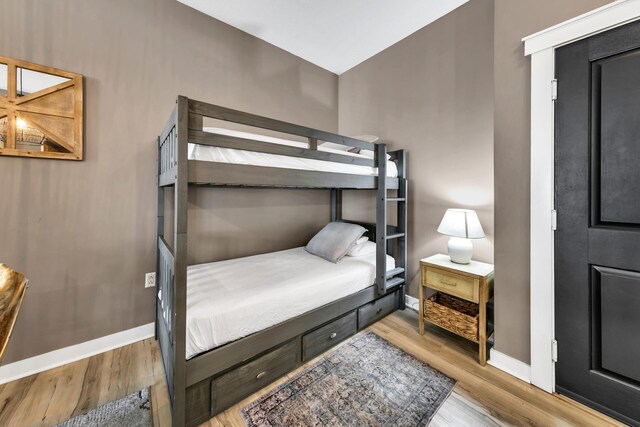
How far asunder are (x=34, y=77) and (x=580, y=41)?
3378mm

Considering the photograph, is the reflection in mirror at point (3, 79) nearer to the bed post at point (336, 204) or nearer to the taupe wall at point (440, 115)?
the bed post at point (336, 204)

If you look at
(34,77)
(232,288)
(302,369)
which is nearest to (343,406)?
(302,369)

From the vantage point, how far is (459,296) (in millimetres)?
1934

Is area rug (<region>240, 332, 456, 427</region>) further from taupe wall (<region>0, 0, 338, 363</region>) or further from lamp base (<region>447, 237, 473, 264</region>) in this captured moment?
taupe wall (<region>0, 0, 338, 363</region>)

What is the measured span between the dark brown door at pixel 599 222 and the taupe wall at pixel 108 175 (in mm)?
2495

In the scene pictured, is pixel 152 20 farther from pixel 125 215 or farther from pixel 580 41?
pixel 580 41

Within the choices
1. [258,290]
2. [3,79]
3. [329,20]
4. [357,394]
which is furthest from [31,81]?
[357,394]

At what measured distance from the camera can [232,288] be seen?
1.65m

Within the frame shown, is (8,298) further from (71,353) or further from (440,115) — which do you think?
(440,115)

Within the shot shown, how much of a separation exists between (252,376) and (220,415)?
234 mm

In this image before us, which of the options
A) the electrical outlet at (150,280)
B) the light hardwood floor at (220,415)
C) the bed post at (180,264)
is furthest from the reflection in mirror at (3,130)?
the light hardwood floor at (220,415)

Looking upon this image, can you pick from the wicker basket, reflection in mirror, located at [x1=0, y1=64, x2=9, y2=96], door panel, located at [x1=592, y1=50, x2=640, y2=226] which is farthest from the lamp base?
reflection in mirror, located at [x1=0, y1=64, x2=9, y2=96]

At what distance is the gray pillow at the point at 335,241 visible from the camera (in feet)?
7.74

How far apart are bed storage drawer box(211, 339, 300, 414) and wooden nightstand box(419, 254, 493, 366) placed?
1180mm
